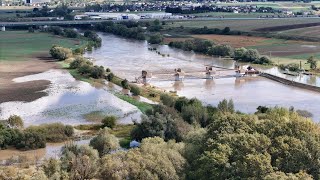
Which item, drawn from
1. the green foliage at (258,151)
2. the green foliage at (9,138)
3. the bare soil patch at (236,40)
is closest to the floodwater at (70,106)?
the green foliage at (9,138)

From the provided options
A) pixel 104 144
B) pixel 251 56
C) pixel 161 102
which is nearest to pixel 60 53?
pixel 251 56

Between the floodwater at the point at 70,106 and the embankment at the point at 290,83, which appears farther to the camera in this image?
the embankment at the point at 290,83

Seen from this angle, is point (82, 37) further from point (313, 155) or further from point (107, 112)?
point (313, 155)

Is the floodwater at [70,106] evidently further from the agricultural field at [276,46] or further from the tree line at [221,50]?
the agricultural field at [276,46]

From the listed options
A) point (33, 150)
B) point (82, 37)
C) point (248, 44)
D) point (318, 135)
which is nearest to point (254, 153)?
point (318, 135)

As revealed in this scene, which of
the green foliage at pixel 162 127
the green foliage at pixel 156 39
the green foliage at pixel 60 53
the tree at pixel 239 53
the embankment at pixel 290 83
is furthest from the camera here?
the green foliage at pixel 156 39

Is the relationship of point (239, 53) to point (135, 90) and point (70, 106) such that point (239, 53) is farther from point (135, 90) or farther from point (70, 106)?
point (70, 106)

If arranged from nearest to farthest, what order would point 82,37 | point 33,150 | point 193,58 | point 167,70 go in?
Answer: 1. point 33,150
2. point 167,70
3. point 193,58
4. point 82,37
